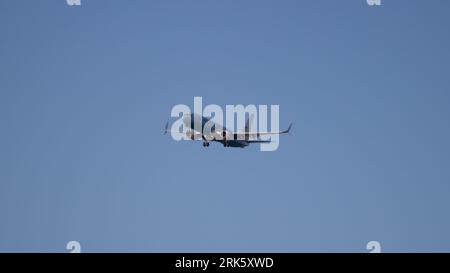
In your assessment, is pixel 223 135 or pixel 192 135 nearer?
Result: pixel 192 135

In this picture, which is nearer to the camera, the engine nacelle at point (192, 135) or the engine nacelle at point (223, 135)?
the engine nacelle at point (192, 135)

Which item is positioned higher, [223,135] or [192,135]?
[223,135]

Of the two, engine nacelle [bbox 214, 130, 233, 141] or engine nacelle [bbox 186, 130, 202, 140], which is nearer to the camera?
engine nacelle [bbox 186, 130, 202, 140]

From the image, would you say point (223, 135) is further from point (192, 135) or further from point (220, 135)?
point (192, 135)

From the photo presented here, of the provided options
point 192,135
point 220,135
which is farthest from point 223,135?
point 192,135
